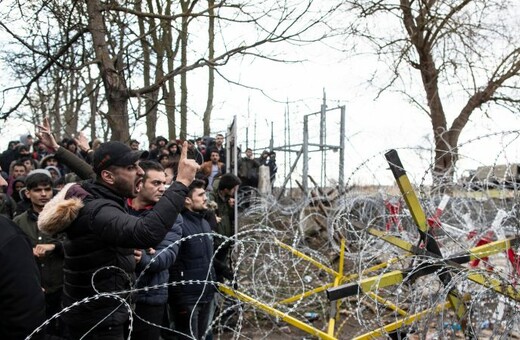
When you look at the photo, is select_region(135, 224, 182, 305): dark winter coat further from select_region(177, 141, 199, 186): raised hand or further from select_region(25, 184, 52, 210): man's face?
select_region(25, 184, 52, 210): man's face

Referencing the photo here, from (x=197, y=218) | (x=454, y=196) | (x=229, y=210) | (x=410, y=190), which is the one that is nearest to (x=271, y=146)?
(x=229, y=210)

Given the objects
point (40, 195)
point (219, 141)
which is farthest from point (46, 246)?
point (219, 141)

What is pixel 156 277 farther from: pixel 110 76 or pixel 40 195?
pixel 110 76

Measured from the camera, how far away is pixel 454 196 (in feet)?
18.4

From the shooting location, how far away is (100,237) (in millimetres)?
2514

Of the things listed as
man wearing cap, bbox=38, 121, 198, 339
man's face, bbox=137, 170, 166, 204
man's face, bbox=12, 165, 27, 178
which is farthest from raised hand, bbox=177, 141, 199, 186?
man's face, bbox=12, 165, 27, 178

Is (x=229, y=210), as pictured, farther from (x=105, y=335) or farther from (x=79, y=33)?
(x=105, y=335)

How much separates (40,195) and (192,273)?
133cm

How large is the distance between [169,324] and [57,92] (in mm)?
2705

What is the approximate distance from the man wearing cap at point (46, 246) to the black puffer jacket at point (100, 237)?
4.18 feet

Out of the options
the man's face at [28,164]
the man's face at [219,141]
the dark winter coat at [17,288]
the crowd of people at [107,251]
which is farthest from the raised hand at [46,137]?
the man's face at [219,141]

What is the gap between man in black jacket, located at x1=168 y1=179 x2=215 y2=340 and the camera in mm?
4027

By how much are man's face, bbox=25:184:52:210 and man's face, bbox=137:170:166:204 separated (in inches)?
41.8

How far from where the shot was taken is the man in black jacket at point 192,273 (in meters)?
4.03
